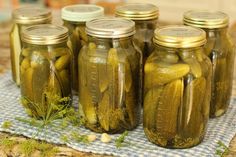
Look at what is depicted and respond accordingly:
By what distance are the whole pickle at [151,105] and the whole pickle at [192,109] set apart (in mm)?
52

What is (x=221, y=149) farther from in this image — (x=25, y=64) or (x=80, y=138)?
(x=25, y=64)

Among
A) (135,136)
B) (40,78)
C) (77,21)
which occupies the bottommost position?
(135,136)

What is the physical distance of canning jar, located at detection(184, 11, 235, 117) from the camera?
101cm

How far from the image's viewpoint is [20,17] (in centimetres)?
118

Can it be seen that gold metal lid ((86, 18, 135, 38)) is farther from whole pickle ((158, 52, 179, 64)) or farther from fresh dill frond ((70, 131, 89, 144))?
fresh dill frond ((70, 131, 89, 144))

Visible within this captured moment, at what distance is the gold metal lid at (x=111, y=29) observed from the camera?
3.10 feet

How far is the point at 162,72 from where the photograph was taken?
36.1 inches

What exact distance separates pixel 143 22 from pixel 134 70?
0.14 metres

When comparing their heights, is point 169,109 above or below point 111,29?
below

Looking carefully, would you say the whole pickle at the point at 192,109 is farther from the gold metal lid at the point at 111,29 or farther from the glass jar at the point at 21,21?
the glass jar at the point at 21,21

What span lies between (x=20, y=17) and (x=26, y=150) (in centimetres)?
38

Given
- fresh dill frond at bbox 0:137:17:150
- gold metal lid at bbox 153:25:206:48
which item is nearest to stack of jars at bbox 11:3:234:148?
gold metal lid at bbox 153:25:206:48

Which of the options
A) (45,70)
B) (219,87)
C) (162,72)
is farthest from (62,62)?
(219,87)

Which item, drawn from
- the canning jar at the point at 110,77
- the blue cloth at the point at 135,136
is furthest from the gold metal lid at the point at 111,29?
the blue cloth at the point at 135,136
